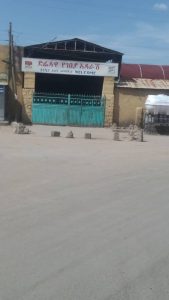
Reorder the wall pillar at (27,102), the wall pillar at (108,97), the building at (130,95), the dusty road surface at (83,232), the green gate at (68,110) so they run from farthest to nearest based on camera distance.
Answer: the building at (130,95) < the wall pillar at (108,97) < the wall pillar at (27,102) < the green gate at (68,110) < the dusty road surface at (83,232)

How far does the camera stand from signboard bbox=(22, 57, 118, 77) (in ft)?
114

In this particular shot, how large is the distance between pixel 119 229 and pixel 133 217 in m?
0.83

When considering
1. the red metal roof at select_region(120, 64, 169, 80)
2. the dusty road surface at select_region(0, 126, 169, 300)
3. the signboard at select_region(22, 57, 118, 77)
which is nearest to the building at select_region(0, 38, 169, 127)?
the signboard at select_region(22, 57, 118, 77)

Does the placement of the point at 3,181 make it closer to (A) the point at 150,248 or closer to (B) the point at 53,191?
(B) the point at 53,191

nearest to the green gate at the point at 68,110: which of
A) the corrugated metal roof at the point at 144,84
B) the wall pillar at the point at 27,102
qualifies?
the wall pillar at the point at 27,102

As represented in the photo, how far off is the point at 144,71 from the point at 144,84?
171 inches

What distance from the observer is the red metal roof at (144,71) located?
3962 cm

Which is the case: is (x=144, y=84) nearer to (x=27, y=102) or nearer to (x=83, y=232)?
(x=27, y=102)

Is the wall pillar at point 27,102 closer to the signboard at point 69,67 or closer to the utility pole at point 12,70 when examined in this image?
the utility pole at point 12,70

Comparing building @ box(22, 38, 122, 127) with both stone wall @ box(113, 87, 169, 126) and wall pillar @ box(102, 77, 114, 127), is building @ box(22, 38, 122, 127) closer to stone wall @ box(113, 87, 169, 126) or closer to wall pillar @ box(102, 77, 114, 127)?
wall pillar @ box(102, 77, 114, 127)

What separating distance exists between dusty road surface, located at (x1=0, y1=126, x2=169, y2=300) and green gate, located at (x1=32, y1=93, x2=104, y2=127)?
66.6 ft

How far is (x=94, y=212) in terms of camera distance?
26.5ft

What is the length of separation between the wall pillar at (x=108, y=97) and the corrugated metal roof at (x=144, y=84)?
0.57 m

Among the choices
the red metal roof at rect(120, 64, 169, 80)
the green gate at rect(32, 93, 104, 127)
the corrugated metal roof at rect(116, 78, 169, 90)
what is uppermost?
the red metal roof at rect(120, 64, 169, 80)
